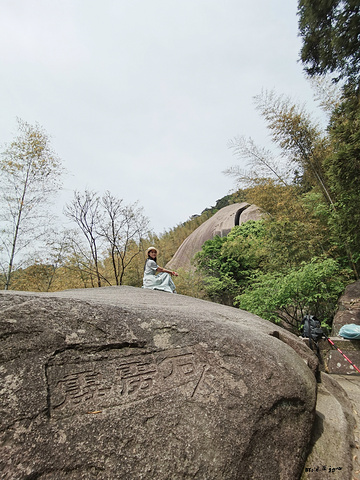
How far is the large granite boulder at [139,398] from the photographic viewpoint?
4.08 ft

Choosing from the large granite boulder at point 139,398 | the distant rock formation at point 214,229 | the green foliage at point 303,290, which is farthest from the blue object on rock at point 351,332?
the distant rock formation at point 214,229

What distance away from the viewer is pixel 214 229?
1581 centimetres

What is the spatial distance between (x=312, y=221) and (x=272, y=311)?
2.75m

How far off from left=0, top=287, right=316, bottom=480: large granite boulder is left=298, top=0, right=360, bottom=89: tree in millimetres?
4929

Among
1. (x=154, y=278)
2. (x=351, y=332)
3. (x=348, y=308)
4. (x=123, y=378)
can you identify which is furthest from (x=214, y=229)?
(x=123, y=378)

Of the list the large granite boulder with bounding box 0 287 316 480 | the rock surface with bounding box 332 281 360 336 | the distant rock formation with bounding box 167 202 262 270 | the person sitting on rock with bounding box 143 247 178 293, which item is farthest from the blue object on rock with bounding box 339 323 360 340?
the distant rock formation with bounding box 167 202 262 270

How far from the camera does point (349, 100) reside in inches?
188

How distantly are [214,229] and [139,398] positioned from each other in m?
14.5

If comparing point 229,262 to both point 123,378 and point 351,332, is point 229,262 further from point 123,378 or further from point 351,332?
point 123,378

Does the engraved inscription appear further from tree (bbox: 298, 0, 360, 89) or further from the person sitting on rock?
tree (bbox: 298, 0, 360, 89)

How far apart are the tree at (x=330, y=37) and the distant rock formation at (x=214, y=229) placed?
981cm

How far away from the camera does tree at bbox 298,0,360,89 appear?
421 cm

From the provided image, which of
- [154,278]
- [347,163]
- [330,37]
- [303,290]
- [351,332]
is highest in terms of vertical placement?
[330,37]

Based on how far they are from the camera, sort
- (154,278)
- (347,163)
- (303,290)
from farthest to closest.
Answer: (303,290) < (154,278) < (347,163)
